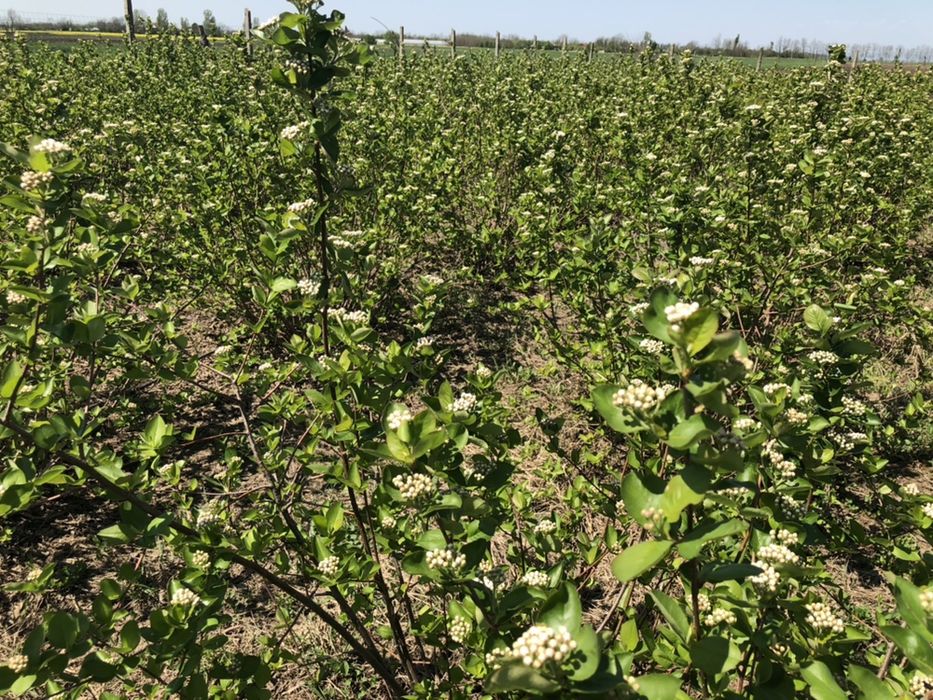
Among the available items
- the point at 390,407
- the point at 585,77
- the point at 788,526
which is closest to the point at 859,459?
the point at 788,526

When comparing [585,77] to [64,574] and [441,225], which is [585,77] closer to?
[441,225]

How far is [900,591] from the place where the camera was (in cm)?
113

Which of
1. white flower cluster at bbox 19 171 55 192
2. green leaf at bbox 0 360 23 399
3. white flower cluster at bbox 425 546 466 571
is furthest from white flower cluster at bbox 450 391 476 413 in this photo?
white flower cluster at bbox 19 171 55 192

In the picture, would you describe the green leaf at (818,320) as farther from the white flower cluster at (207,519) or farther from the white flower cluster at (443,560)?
the white flower cluster at (207,519)

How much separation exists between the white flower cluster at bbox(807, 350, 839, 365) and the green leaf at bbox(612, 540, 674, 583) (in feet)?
3.84

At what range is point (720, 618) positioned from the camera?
1505mm

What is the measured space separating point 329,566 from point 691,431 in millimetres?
1165

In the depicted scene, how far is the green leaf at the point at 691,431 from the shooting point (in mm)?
937

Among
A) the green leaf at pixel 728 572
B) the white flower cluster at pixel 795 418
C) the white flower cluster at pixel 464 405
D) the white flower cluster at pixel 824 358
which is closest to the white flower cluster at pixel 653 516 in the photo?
the green leaf at pixel 728 572

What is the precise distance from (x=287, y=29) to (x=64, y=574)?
9.46 ft

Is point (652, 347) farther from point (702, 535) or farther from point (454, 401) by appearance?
point (702, 535)

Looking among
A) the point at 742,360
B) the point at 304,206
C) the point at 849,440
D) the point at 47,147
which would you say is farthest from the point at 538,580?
the point at 47,147

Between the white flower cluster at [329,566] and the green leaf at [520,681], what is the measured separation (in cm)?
93

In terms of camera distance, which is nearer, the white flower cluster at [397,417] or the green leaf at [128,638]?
the white flower cluster at [397,417]
